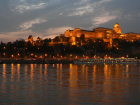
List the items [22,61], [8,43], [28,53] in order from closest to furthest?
1. [22,61]
2. [28,53]
3. [8,43]

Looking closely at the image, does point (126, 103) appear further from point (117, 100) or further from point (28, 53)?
point (28, 53)

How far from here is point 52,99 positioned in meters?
17.1

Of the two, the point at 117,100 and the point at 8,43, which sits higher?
the point at 8,43

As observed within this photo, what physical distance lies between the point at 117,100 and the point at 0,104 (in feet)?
26.6

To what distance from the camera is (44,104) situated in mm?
15578

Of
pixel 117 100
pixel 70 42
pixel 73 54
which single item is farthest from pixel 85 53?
pixel 117 100

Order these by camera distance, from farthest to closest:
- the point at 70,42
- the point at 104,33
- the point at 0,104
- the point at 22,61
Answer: the point at 104,33 → the point at 70,42 → the point at 22,61 → the point at 0,104

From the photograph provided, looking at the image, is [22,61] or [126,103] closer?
[126,103]

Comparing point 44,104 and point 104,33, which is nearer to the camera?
point 44,104

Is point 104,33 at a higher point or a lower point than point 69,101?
higher

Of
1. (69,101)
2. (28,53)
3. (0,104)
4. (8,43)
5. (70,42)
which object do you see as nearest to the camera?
(0,104)

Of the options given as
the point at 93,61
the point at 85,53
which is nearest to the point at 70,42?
the point at 85,53

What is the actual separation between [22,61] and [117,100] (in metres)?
90.7

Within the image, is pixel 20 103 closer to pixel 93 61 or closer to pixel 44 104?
pixel 44 104
